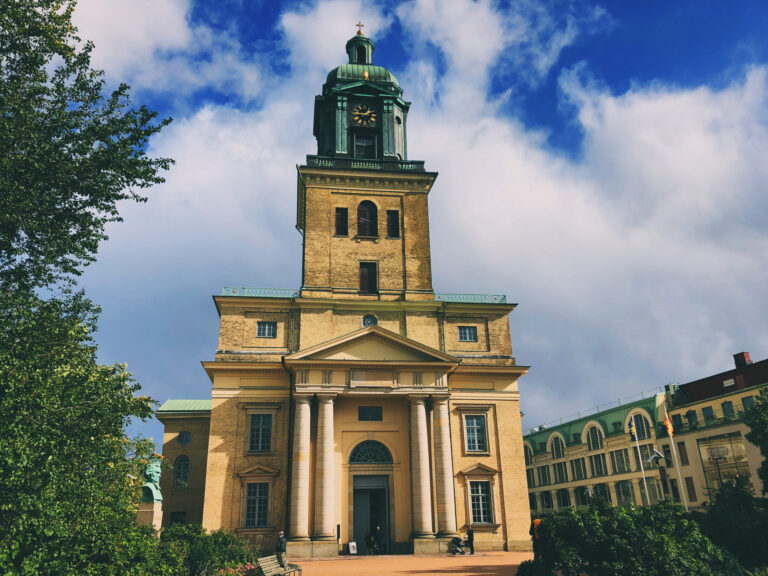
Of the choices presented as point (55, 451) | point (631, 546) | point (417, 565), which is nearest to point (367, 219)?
point (417, 565)

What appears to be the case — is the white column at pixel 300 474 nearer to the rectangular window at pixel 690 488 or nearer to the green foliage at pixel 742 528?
the green foliage at pixel 742 528

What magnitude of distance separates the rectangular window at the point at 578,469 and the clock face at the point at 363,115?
4582 cm

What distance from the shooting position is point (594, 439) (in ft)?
211

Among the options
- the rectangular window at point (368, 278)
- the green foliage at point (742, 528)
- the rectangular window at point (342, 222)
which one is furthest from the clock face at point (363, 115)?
the green foliage at point (742, 528)

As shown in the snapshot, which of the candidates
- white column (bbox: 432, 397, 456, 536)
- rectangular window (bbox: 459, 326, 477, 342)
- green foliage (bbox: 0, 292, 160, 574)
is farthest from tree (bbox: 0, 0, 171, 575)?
rectangular window (bbox: 459, 326, 477, 342)

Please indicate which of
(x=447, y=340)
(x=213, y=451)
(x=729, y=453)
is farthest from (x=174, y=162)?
(x=729, y=453)

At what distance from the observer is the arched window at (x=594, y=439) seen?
207 ft

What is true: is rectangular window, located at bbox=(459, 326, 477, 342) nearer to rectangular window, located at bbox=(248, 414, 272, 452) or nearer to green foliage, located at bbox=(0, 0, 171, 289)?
rectangular window, located at bbox=(248, 414, 272, 452)

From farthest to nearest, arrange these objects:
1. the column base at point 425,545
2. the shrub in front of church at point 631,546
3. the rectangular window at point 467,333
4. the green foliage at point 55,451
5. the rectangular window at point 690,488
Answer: the rectangular window at point 690,488
the rectangular window at point 467,333
the column base at point 425,545
the shrub in front of church at point 631,546
the green foliage at point 55,451

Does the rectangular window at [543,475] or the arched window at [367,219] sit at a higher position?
the arched window at [367,219]

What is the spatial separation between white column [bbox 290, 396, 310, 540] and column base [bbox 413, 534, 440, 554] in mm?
5347

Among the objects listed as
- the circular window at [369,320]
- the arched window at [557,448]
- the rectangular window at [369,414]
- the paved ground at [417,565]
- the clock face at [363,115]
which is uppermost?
the clock face at [363,115]

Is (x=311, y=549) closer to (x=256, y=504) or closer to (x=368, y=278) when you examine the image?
(x=256, y=504)

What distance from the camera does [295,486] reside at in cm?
2945
